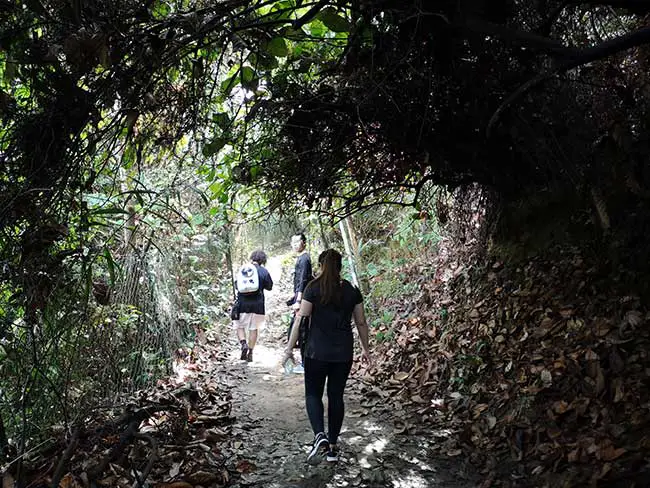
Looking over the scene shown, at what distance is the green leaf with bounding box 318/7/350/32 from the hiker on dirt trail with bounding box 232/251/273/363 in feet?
17.1

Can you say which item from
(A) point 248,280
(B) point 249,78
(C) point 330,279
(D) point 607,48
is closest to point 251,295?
(A) point 248,280

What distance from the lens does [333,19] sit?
3.28 metres

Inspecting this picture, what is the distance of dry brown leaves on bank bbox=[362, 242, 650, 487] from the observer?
346 centimetres

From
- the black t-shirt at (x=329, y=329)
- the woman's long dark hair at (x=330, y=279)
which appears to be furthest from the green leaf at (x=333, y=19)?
the black t-shirt at (x=329, y=329)

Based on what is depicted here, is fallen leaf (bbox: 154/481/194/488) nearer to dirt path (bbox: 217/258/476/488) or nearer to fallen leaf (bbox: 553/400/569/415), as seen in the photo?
dirt path (bbox: 217/258/476/488)

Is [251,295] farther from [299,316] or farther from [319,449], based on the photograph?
[319,449]

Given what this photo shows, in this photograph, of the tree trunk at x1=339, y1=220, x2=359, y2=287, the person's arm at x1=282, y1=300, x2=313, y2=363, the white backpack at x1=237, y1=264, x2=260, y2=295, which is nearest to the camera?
the person's arm at x1=282, y1=300, x2=313, y2=363

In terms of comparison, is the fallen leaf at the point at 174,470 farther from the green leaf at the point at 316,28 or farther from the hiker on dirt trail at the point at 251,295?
the hiker on dirt trail at the point at 251,295

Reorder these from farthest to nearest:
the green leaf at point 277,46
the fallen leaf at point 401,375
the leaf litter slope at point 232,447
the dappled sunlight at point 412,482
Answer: the fallen leaf at point 401,375 < the dappled sunlight at point 412,482 < the leaf litter slope at point 232,447 < the green leaf at point 277,46

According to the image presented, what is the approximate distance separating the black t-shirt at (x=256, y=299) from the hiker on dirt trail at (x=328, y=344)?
365 cm

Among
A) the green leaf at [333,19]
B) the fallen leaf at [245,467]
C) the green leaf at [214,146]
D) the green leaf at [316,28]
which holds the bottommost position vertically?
the fallen leaf at [245,467]

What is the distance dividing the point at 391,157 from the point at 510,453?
3.18 m

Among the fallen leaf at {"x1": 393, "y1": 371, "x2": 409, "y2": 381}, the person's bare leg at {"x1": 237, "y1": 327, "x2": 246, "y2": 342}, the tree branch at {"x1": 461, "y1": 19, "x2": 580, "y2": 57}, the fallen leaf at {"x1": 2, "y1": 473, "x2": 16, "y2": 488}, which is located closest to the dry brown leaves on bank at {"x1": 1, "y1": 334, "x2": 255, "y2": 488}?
the fallen leaf at {"x1": 2, "y1": 473, "x2": 16, "y2": 488}

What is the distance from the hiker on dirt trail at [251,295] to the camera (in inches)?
316
